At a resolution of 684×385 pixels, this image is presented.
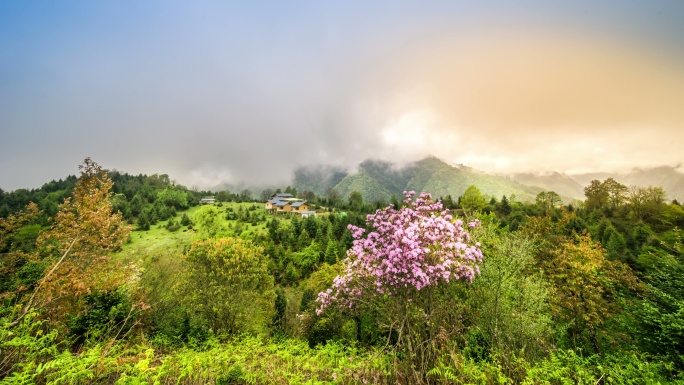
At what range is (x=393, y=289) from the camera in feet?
22.1

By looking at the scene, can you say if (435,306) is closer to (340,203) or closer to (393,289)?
(393,289)

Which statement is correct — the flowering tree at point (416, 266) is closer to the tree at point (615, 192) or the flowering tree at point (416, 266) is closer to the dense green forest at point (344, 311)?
the dense green forest at point (344, 311)

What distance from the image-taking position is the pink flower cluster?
Answer: 634cm

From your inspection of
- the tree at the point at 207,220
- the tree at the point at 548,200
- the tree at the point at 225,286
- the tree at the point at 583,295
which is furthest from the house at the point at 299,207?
the tree at the point at 583,295

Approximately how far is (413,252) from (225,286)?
13.0m

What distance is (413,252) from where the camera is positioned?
622 cm

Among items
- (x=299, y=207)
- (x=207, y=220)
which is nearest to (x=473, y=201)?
(x=299, y=207)

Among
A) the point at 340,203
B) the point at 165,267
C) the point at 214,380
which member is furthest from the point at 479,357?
the point at 340,203

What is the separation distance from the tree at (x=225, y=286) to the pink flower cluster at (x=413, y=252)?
10429 mm

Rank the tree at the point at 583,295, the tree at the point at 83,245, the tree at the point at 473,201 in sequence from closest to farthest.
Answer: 1. the tree at the point at 83,245
2. the tree at the point at 583,295
3. the tree at the point at 473,201

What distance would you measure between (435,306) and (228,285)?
41.1 ft

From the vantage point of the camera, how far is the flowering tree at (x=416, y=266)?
6.34 m

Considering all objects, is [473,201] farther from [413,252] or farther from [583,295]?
[413,252]

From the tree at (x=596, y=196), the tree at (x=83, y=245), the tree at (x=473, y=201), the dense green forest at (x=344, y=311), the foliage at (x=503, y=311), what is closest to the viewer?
the dense green forest at (x=344, y=311)
